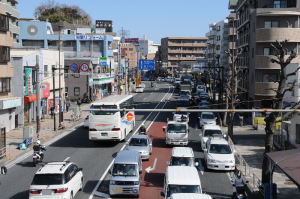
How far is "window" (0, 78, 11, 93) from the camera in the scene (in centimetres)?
3756

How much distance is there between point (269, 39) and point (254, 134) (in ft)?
45.3

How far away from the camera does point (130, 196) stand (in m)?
19.0

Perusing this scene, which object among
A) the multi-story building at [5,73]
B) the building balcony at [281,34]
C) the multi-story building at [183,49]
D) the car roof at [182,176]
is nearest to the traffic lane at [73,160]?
the car roof at [182,176]

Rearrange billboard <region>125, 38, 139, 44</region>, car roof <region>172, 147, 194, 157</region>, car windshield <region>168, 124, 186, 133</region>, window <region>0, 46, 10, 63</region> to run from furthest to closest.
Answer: billboard <region>125, 38, 139, 44</region> < window <region>0, 46, 10, 63</region> < car windshield <region>168, 124, 186, 133</region> < car roof <region>172, 147, 194, 157</region>

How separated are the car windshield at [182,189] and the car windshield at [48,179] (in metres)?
4.70

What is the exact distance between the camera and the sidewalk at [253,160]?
20422mm

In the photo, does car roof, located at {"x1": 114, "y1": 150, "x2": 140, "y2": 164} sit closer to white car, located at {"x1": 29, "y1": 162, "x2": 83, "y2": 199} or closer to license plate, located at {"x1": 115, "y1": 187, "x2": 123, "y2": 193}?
license plate, located at {"x1": 115, "y1": 187, "x2": 123, "y2": 193}

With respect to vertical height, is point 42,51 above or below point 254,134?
above

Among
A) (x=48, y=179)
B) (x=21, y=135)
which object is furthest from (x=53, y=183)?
(x=21, y=135)

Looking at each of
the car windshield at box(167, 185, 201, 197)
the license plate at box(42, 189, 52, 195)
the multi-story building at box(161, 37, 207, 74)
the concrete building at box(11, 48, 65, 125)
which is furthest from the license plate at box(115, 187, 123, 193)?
the multi-story building at box(161, 37, 207, 74)

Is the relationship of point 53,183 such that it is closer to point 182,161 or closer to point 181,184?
point 181,184

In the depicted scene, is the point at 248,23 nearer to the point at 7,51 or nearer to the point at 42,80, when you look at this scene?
the point at 42,80

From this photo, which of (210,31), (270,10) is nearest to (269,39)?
(270,10)

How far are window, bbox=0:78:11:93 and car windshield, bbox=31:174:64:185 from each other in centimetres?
2266
